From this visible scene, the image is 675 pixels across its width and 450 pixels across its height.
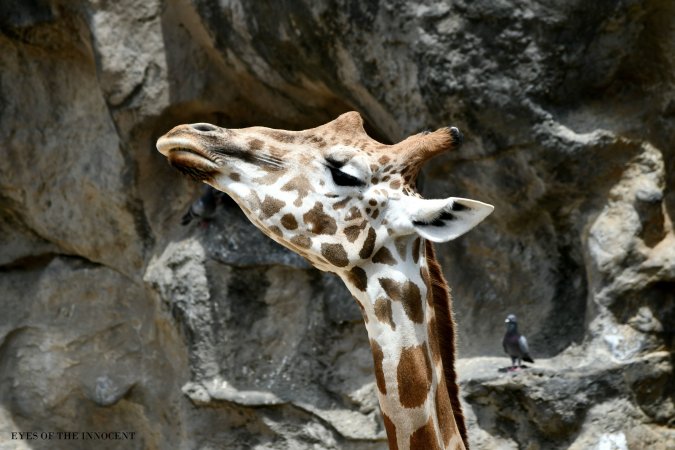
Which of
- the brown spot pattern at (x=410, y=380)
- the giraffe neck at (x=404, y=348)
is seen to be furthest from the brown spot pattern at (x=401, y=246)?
the brown spot pattern at (x=410, y=380)

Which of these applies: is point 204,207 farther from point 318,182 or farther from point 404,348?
point 404,348

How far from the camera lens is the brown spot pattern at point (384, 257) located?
112 inches

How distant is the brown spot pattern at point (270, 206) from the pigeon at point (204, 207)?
231 centimetres

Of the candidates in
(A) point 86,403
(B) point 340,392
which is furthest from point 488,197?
(A) point 86,403

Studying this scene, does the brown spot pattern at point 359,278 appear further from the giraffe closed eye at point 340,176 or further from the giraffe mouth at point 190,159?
the giraffe mouth at point 190,159

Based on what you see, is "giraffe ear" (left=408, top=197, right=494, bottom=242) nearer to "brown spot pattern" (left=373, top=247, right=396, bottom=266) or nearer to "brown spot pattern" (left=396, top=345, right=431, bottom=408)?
"brown spot pattern" (left=373, top=247, right=396, bottom=266)

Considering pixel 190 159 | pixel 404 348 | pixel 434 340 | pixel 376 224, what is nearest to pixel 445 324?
pixel 434 340

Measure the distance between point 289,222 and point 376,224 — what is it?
20cm

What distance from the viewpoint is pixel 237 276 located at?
5.21 metres

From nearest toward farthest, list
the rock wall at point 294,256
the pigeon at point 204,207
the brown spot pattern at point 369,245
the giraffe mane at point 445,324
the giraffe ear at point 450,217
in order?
the giraffe ear at point 450,217
the brown spot pattern at point 369,245
the giraffe mane at point 445,324
the rock wall at point 294,256
the pigeon at point 204,207

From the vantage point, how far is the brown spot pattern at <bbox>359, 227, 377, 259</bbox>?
9.31 feet

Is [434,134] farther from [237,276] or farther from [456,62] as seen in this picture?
[237,276]

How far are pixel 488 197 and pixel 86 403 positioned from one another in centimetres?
235

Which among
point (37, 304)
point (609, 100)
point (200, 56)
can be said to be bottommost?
point (37, 304)
